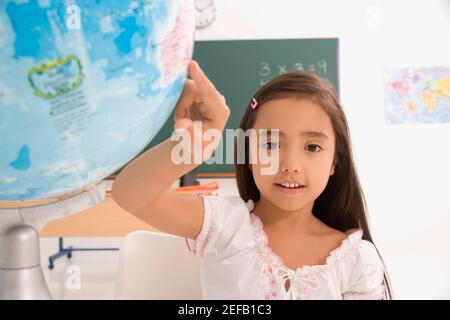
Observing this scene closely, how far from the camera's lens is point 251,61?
2.51 metres

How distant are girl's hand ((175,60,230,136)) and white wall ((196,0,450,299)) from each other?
196 cm

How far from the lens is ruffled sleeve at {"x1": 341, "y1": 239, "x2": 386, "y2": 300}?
0.77 meters

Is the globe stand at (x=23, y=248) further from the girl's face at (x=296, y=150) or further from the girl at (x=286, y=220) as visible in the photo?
the girl's face at (x=296, y=150)

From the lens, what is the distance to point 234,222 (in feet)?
2.57

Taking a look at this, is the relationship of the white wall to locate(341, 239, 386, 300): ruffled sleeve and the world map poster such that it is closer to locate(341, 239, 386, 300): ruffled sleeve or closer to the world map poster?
the world map poster

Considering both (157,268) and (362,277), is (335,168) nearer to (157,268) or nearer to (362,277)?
(362,277)

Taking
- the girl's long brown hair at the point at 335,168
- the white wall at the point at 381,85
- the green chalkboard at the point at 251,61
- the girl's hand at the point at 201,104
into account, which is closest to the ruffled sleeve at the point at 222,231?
the girl's long brown hair at the point at 335,168

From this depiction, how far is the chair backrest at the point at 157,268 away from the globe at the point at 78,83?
604 mm

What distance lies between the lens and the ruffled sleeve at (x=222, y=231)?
29.8 inches

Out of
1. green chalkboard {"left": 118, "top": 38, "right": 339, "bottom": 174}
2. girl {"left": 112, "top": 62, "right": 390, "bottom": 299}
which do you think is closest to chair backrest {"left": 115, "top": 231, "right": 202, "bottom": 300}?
girl {"left": 112, "top": 62, "right": 390, "bottom": 299}
